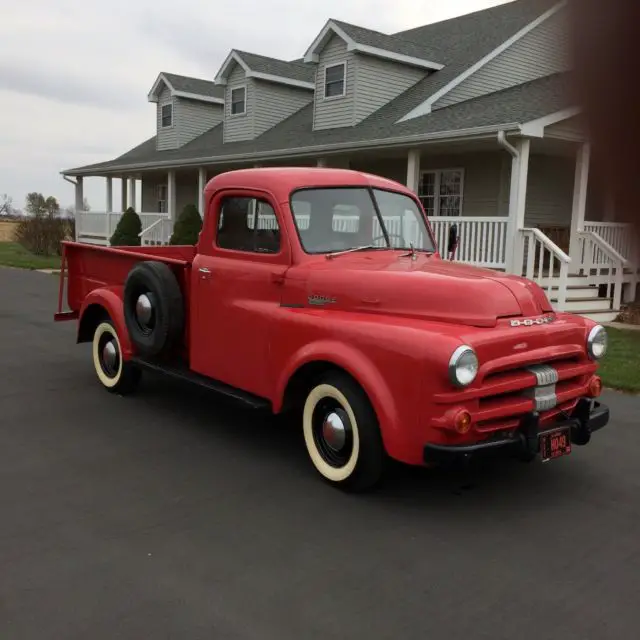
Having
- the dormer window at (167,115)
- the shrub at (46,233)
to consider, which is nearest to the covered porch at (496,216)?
the dormer window at (167,115)

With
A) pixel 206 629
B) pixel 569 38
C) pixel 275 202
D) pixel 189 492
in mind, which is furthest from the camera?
pixel 275 202

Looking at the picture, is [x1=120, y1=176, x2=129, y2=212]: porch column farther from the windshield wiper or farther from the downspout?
the windshield wiper

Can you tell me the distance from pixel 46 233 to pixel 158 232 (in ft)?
32.6

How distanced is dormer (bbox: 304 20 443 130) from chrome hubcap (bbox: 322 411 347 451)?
1504cm

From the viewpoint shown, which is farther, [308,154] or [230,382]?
[308,154]

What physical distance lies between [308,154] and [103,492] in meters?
13.5

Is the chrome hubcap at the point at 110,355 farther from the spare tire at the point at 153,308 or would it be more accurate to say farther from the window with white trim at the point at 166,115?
the window with white trim at the point at 166,115

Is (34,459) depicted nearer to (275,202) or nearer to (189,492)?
(189,492)

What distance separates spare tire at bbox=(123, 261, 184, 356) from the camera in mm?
5816

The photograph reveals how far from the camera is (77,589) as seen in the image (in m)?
3.20

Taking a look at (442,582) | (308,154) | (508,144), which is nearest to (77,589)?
(442,582)

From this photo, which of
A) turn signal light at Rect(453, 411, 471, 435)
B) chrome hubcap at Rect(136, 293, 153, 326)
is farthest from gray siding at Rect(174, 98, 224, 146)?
turn signal light at Rect(453, 411, 471, 435)

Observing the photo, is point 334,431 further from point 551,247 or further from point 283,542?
point 551,247

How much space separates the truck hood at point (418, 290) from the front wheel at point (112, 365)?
2.35 meters
